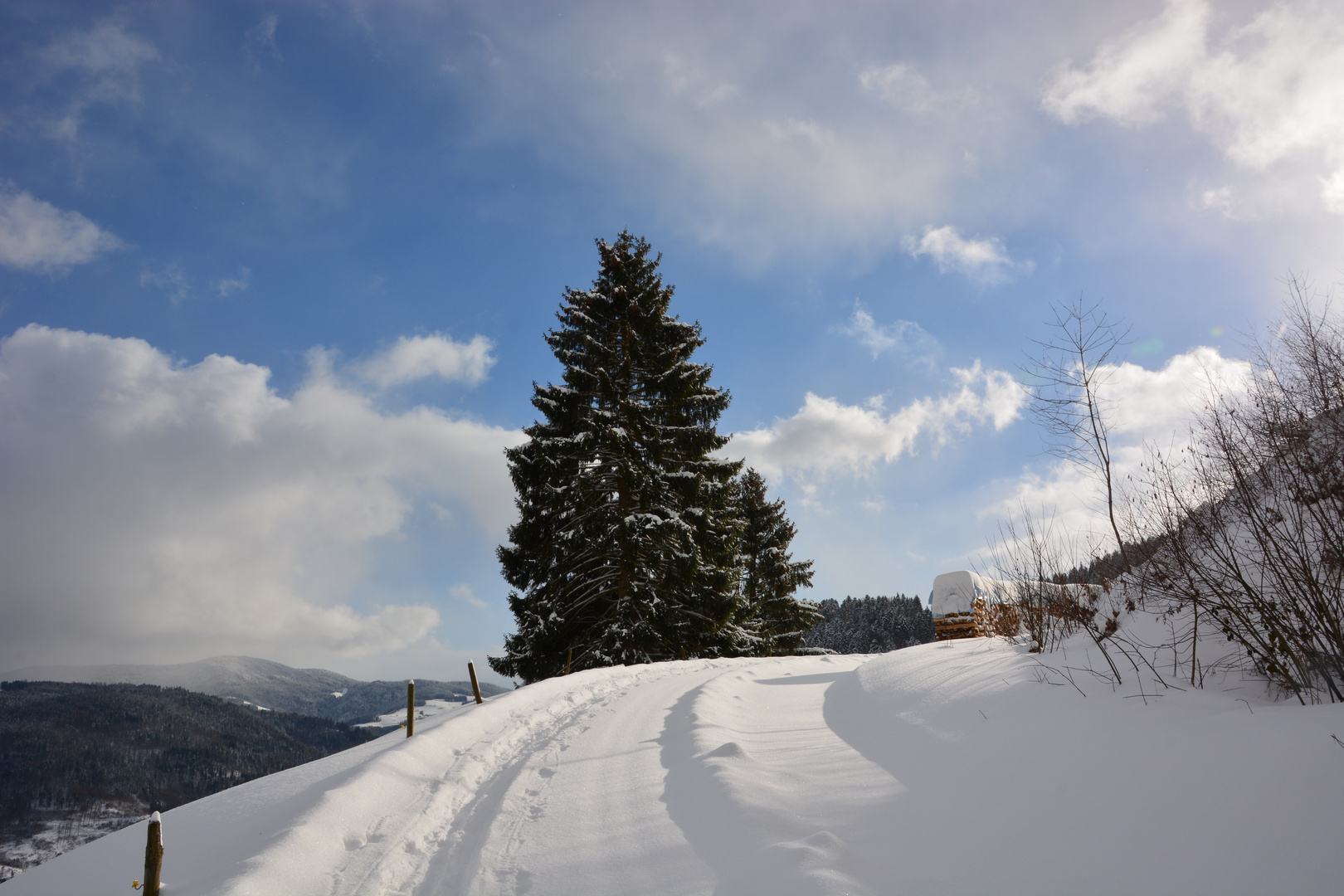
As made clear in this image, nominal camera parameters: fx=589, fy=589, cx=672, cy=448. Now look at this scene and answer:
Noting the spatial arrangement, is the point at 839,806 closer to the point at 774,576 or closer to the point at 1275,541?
the point at 1275,541

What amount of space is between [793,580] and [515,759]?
60.5 feet

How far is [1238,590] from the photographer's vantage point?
418cm

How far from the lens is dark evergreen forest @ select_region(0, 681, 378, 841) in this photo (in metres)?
99.4

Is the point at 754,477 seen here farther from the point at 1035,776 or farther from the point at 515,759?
the point at 1035,776

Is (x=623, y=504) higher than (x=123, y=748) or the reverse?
higher

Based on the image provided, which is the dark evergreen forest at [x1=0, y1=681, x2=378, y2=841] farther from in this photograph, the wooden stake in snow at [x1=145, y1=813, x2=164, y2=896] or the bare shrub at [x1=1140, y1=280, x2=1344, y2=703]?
the bare shrub at [x1=1140, y1=280, x2=1344, y2=703]

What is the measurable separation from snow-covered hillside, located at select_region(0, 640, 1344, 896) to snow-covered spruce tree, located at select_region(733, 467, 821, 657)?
16211 mm

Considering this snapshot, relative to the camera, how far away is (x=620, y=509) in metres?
15.5

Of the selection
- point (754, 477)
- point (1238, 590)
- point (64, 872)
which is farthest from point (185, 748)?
point (1238, 590)

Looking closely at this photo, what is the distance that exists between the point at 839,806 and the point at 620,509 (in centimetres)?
1187

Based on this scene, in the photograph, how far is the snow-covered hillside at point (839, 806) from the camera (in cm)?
277

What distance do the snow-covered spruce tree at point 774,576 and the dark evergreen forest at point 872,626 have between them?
28.5 meters

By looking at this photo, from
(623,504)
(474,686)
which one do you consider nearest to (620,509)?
(623,504)

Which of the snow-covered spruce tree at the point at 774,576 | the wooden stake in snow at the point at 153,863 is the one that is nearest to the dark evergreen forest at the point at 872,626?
the snow-covered spruce tree at the point at 774,576
